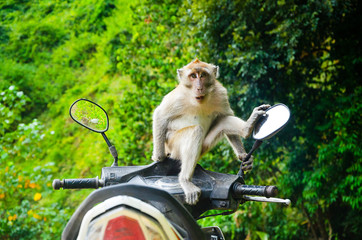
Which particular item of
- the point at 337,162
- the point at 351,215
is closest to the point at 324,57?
the point at 337,162

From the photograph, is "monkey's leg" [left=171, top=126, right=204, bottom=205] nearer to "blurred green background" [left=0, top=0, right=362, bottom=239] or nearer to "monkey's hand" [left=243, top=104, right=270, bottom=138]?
"monkey's hand" [left=243, top=104, right=270, bottom=138]

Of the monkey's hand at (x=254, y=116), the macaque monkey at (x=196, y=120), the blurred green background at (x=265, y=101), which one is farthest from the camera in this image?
the blurred green background at (x=265, y=101)

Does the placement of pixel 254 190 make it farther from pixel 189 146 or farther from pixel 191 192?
pixel 189 146

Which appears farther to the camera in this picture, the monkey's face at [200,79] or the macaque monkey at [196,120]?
the monkey's face at [200,79]

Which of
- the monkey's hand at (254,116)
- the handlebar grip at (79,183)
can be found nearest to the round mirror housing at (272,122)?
the monkey's hand at (254,116)

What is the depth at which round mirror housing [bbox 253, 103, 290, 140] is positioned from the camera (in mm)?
1967

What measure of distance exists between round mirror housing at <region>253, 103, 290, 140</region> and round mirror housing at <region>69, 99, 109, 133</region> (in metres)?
0.79

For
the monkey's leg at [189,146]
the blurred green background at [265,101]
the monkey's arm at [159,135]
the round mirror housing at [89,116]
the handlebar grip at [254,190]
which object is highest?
the handlebar grip at [254,190]

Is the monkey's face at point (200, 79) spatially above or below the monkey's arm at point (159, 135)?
above

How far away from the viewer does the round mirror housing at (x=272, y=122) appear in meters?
1.97

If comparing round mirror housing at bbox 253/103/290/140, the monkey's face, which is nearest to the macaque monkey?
the monkey's face

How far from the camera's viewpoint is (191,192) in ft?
6.28

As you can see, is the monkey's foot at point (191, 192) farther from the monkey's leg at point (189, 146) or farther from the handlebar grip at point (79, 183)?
the handlebar grip at point (79, 183)

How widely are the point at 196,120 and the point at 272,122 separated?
1.09 m
